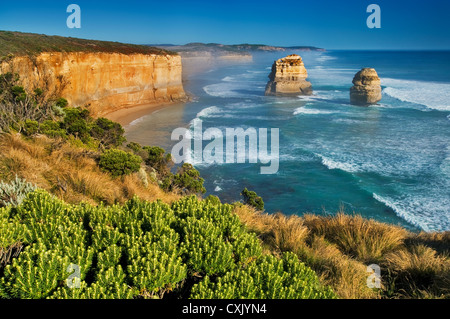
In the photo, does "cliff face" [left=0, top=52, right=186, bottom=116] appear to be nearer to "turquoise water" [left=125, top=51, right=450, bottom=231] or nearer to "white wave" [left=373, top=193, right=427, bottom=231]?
"turquoise water" [left=125, top=51, right=450, bottom=231]

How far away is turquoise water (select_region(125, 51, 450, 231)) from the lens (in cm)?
1770

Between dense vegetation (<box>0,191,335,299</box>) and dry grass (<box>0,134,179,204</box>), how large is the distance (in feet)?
11.2

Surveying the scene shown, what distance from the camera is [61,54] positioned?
104 ft

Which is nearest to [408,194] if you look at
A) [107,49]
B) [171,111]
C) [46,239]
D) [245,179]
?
[245,179]

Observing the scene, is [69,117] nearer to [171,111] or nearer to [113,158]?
[113,158]

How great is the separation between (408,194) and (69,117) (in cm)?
1757

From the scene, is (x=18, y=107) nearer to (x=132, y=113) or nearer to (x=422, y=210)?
(x=422, y=210)

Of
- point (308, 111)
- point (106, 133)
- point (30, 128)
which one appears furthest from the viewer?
point (308, 111)

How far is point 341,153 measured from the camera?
25812mm

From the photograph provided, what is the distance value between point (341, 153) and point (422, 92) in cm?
3961

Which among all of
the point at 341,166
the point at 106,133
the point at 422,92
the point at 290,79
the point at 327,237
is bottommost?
the point at 341,166

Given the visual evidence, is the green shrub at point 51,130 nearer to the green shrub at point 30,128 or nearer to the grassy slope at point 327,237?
the green shrub at point 30,128

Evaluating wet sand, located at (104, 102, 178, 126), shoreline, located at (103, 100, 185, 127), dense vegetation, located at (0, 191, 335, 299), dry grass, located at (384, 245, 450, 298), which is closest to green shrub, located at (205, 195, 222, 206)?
dense vegetation, located at (0, 191, 335, 299)

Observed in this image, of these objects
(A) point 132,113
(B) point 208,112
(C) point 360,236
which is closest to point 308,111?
(B) point 208,112
